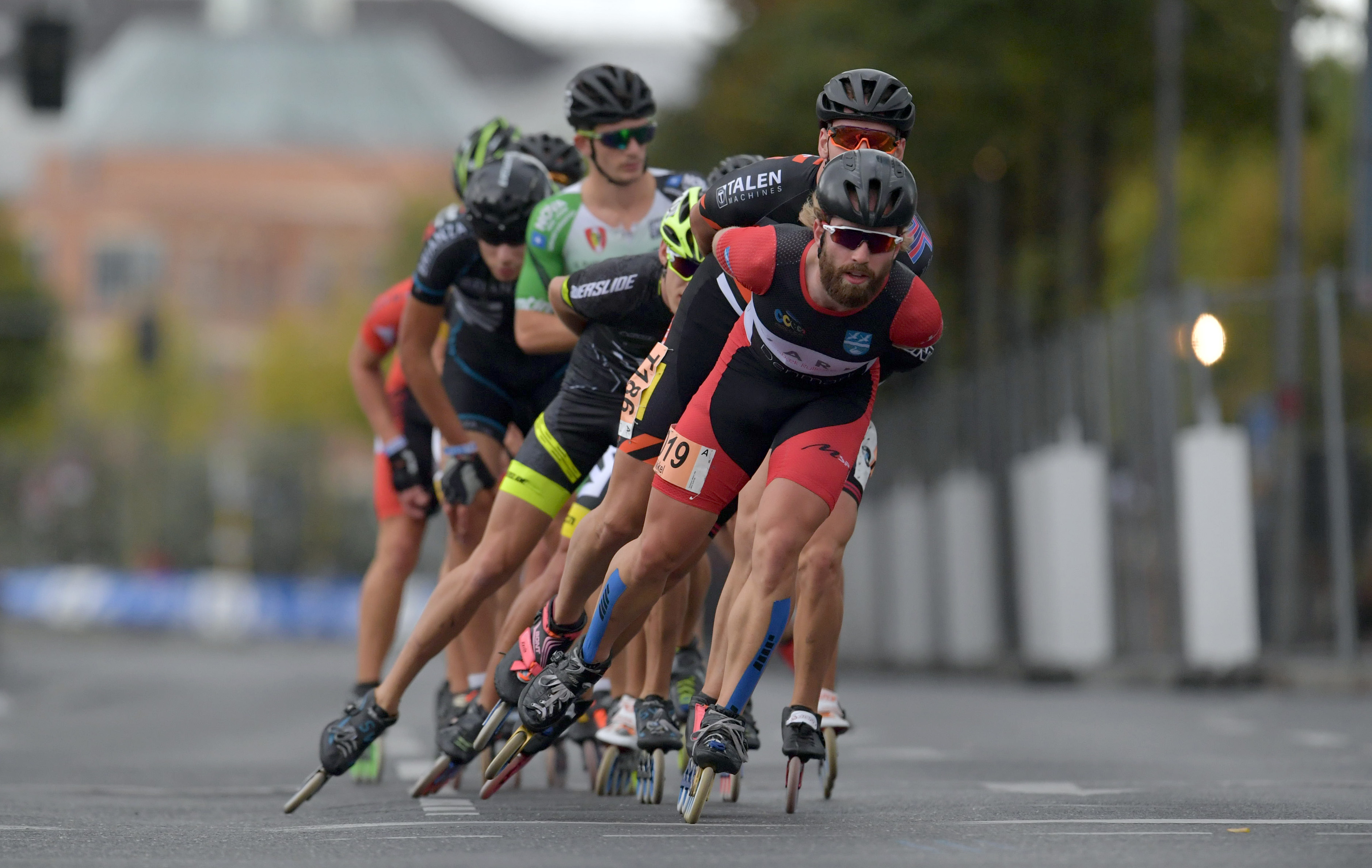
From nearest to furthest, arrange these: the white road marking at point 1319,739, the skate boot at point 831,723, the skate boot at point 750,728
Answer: the skate boot at point 750,728 → the skate boot at point 831,723 → the white road marking at point 1319,739

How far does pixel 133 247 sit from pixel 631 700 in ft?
336

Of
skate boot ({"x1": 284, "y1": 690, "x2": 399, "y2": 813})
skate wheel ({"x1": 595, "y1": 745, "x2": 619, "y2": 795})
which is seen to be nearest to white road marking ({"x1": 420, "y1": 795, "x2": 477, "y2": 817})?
skate boot ({"x1": 284, "y1": 690, "x2": 399, "y2": 813})

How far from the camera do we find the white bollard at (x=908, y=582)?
33.0m

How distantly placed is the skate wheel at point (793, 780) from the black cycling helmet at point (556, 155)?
3.55 m

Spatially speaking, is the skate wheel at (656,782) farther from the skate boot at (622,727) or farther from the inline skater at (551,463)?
the inline skater at (551,463)

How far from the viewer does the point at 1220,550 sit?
20719 millimetres

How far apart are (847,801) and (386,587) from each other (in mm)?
2924

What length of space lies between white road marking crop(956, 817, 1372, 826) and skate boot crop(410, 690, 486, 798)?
1983 millimetres

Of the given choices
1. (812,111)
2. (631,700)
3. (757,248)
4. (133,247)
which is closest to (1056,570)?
(812,111)

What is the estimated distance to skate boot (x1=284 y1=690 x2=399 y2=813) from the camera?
852cm

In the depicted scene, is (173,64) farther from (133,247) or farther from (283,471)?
(283,471)

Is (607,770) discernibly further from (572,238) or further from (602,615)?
(572,238)

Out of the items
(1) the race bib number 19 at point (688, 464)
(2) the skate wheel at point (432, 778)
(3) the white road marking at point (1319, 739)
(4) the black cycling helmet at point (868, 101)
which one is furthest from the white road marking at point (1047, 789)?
(3) the white road marking at point (1319, 739)

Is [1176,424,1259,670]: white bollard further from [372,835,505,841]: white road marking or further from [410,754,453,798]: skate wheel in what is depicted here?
[372,835,505,841]: white road marking
